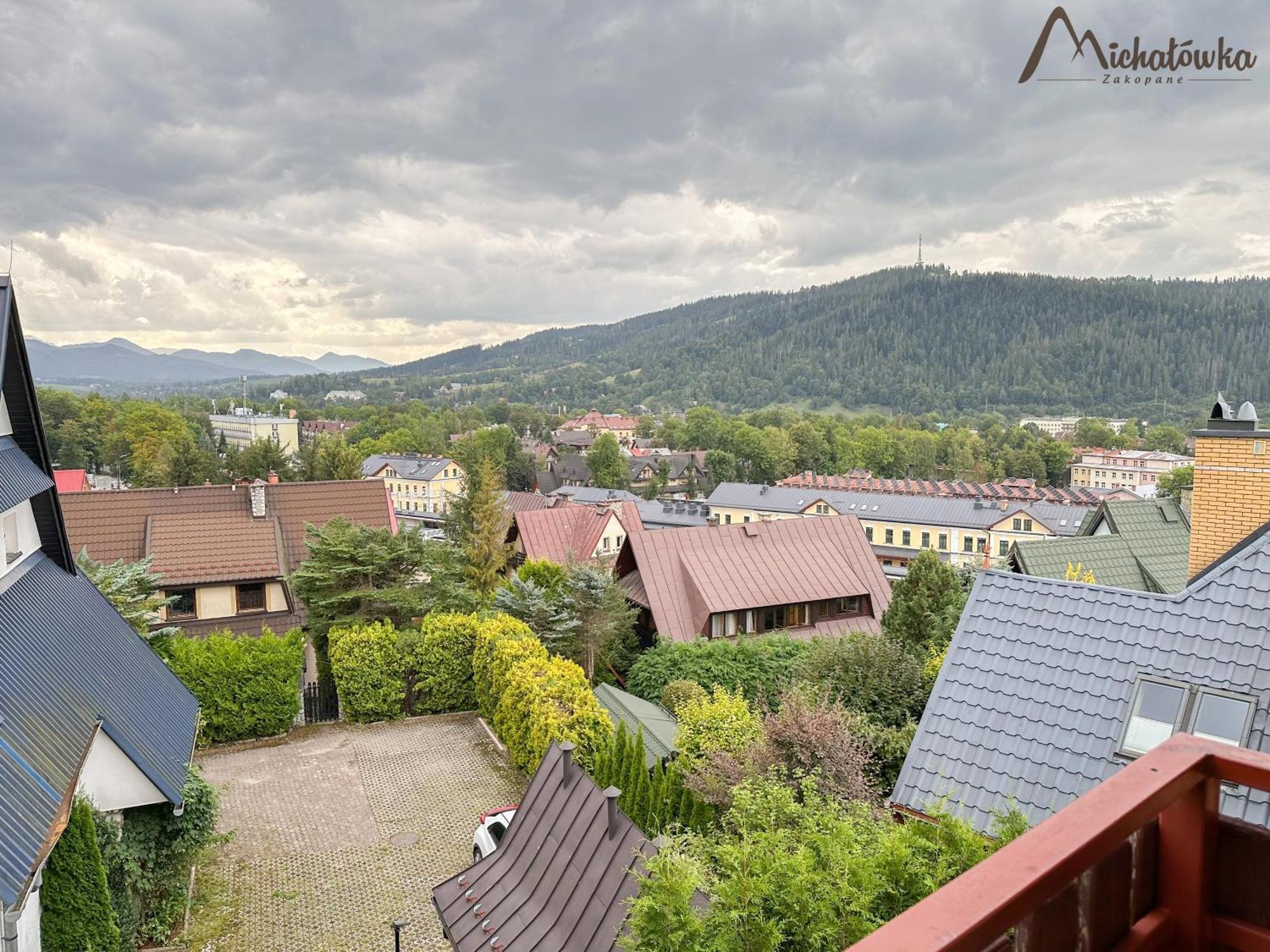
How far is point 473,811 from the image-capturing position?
1434cm

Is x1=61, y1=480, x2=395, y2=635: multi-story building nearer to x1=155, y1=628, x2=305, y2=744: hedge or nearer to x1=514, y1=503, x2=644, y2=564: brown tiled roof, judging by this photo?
x1=155, y1=628, x2=305, y2=744: hedge

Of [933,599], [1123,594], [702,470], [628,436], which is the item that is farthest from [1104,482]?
[1123,594]

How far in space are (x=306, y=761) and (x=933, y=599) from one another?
15125mm

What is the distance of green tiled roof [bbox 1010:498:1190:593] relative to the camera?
18375mm

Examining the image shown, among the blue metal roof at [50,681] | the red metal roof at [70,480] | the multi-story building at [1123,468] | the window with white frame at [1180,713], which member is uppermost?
the blue metal roof at [50,681]

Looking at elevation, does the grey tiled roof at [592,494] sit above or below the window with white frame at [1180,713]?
below

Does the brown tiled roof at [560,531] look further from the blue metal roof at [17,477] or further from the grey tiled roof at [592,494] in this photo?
the grey tiled roof at [592,494]

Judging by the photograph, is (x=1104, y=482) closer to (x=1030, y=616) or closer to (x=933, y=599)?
(x=933, y=599)

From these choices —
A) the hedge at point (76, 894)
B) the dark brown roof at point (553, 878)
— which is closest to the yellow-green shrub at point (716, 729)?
the dark brown roof at point (553, 878)

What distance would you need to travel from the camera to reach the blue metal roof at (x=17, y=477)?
31.4ft

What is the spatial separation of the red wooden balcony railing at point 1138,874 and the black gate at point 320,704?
65.6ft

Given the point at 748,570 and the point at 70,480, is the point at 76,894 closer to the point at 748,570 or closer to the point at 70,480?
the point at 748,570

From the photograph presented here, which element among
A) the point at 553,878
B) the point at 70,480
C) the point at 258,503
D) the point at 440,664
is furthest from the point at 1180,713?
the point at 70,480

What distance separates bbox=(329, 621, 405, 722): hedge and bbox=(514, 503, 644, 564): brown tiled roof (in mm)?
13329
